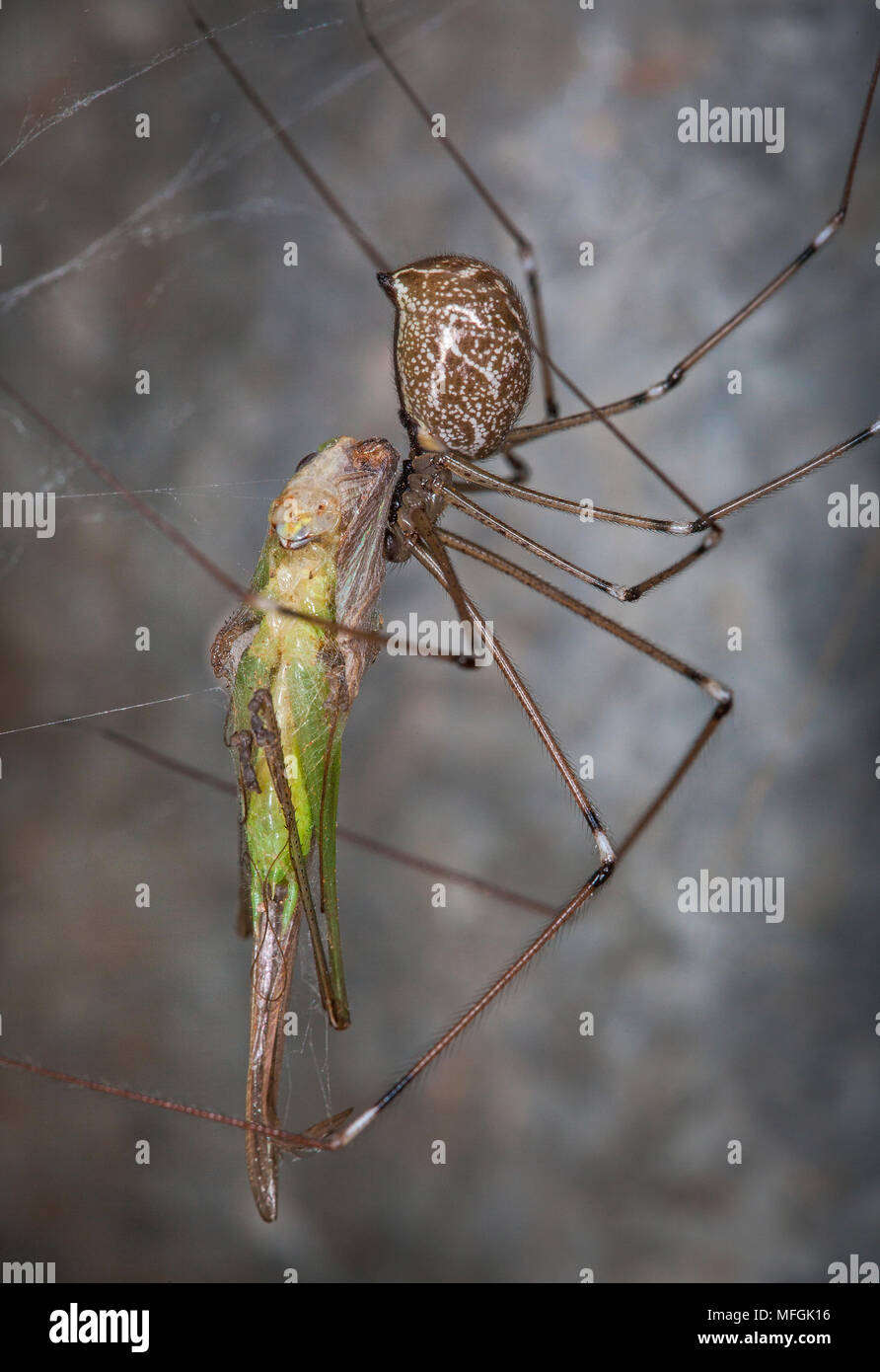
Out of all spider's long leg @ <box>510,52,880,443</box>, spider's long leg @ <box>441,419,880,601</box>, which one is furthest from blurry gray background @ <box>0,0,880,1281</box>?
spider's long leg @ <box>441,419,880,601</box>

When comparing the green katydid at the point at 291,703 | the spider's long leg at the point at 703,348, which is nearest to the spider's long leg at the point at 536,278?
the spider's long leg at the point at 703,348

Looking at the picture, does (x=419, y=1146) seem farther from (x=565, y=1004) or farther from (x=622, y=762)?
(x=622, y=762)

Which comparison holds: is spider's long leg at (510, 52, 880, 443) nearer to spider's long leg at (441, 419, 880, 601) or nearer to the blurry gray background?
spider's long leg at (441, 419, 880, 601)

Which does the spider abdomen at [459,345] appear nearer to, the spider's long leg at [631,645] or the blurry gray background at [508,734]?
the spider's long leg at [631,645]

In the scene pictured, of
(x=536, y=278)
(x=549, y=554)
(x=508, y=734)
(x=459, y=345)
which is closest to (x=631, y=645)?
(x=549, y=554)

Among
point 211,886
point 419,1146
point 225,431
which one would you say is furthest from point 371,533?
point 419,1146

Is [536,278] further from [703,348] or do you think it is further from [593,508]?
[593,508]
